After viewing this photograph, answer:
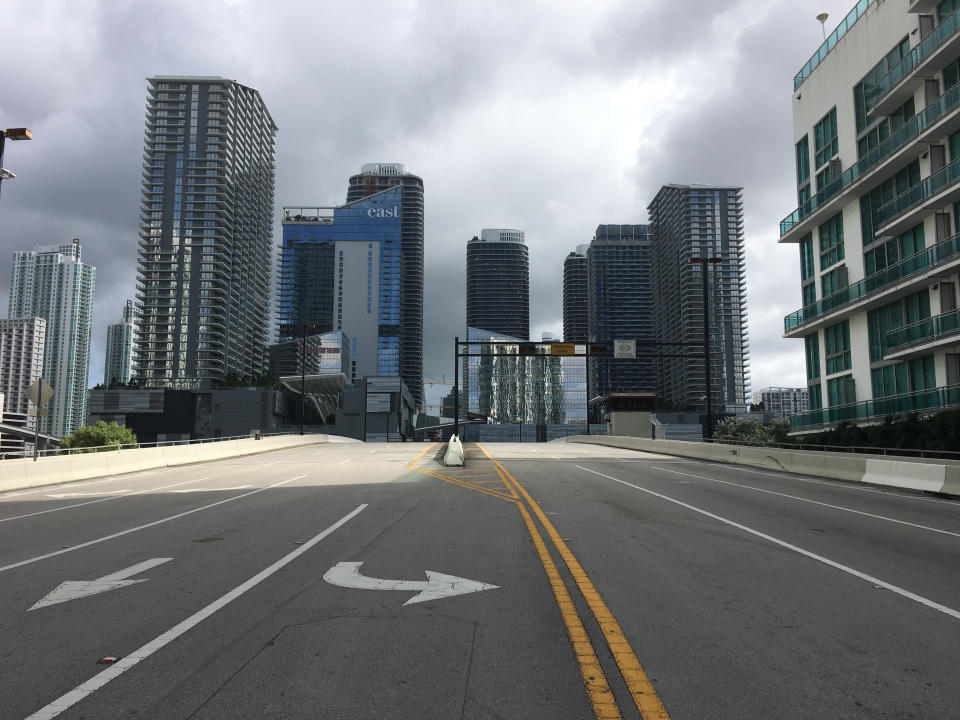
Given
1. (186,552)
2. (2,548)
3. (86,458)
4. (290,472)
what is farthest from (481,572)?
(86,458)

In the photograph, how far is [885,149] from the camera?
36.5m

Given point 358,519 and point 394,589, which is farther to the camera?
point 358,519

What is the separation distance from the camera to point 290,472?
2341 centimetres

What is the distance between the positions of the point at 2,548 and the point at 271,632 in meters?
→ 6.54

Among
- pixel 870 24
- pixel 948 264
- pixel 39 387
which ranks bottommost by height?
pixel 39 387

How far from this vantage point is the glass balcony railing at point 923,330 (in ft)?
104

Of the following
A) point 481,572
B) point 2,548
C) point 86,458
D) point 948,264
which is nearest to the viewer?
point 481,572

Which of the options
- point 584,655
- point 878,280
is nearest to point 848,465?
point 584,655

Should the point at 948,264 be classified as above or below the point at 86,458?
above

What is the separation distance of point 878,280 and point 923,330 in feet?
16.4

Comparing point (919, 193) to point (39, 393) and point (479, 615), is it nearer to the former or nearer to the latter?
point (479, 615)

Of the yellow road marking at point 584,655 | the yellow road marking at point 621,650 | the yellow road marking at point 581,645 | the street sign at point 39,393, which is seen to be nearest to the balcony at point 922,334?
the yellow road marking at point 581,645

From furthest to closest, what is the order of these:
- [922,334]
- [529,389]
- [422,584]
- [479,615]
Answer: [529,389] → [922,334] → [422,584] → [479,615]

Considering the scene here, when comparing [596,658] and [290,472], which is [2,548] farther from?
[290,472]
